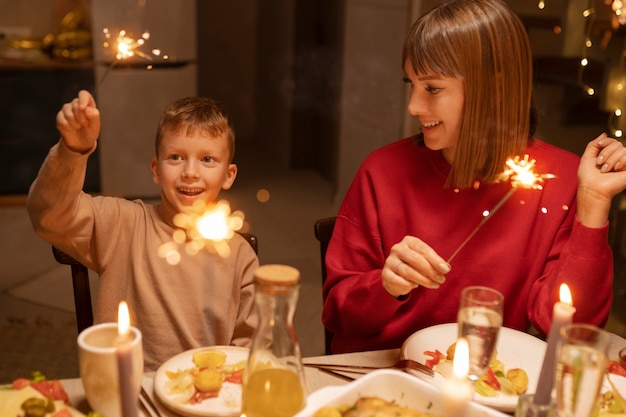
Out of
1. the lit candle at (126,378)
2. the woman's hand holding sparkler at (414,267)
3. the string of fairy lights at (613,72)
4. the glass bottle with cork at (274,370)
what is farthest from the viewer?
the string of fairy lights at (613,72)

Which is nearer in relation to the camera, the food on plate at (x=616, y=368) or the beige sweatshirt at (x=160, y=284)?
the food on plate at (x=616, y=368)

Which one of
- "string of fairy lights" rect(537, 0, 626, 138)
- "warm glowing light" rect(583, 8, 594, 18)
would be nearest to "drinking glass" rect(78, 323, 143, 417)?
"string of fairy lights" rect(537, 0, 626, 138)

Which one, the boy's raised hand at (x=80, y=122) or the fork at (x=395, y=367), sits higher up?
the boy's raised hand at (x=80, y=122)

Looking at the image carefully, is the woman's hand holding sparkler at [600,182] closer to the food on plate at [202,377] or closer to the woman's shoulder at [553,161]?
the woman's shoulder at [553,161]

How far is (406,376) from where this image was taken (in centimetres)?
100

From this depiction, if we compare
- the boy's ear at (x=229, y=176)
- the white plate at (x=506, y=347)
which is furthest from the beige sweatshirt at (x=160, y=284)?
the white plate at (x=506, y=347)

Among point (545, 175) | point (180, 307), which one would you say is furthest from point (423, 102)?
point (180, 307)

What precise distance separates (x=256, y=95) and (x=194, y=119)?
173 inches

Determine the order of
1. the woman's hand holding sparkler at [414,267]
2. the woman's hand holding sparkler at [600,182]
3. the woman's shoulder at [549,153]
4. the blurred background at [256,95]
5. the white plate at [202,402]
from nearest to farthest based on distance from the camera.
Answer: the white plate at [202,402] < the woman's hand holding sparkler at [414,267] < the woman's hand holding sparkler at [600,182] < the woman's shoulder at [549,153] < the blurred background at [256,95]

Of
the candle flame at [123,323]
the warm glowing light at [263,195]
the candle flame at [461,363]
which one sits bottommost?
the warm glowing light at [263,195]

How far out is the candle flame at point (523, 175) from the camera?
151cm

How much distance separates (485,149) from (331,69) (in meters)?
3.24

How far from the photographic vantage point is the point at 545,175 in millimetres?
1503

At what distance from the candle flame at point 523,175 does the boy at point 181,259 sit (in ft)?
1.85
